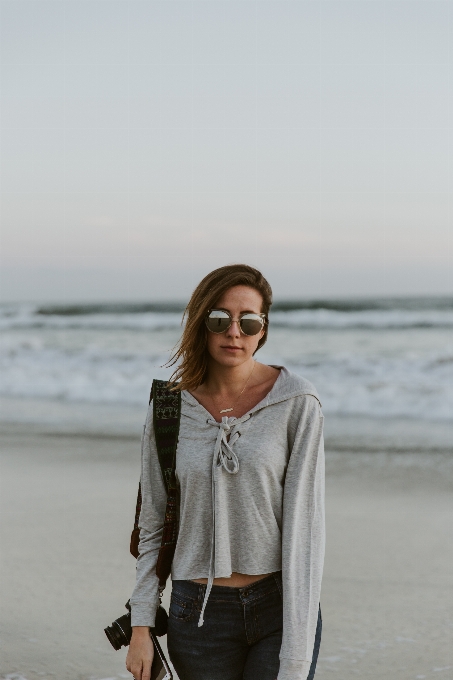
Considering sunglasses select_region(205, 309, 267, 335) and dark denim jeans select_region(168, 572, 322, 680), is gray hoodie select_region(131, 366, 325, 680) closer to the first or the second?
dark denim jeans select_region(168, 572, 322, 680)

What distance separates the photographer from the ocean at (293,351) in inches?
469

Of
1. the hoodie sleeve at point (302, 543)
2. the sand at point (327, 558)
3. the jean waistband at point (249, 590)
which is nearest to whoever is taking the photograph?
the hoodie sleeve at point (302, 543)

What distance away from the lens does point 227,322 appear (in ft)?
7.64

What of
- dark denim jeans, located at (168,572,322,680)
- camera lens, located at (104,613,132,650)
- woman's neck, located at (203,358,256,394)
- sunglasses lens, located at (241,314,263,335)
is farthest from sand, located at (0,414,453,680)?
sunglasses lens, located at (241,314,263,335)

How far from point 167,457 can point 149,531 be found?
0.24 m

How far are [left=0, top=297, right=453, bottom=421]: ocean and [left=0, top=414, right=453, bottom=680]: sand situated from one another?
1.44 meters

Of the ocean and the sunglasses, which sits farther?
the ocean

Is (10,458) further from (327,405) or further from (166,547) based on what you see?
(166,547)

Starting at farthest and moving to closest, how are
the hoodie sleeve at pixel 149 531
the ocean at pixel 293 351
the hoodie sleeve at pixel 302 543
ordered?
the ocean at pixel 293 351 < the hoodie sleeve at pixel 149 531 < the hoodie sleeve at pixel 302 543

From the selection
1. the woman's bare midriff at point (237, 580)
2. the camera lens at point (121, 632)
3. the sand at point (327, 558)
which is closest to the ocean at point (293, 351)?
the sand at point (327, 558)

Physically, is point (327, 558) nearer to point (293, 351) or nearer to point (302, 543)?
point (302, 543)

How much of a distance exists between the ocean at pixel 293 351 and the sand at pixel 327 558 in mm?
1438

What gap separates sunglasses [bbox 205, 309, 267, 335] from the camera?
2.33m

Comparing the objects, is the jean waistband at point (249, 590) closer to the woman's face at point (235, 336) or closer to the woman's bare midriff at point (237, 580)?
the woman's bare midriff at point (237, 580)
